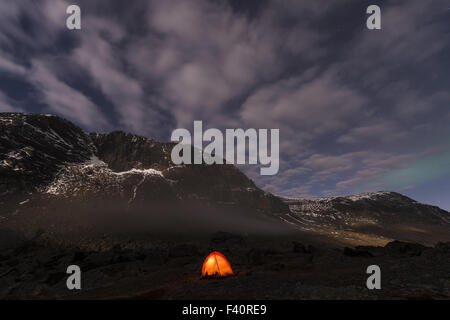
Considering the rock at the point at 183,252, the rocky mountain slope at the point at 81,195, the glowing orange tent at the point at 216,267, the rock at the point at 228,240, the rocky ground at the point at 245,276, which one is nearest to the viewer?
the rocky ground at the point at 245,276

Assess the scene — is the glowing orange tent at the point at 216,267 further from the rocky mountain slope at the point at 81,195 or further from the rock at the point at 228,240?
Answer: the rocky mountain slope at the point at 81,195

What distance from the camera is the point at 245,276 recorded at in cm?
2130

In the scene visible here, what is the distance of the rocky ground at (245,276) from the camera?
14.6 meters

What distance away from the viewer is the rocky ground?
14641 mm

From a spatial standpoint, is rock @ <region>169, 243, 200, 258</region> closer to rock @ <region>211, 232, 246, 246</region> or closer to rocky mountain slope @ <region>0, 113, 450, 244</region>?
rock @ <region>211, 232, 246, 246</region>

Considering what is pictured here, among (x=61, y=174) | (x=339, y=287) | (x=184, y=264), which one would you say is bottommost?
(x=184, y=264)

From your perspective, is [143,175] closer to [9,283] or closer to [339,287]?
[9,283]

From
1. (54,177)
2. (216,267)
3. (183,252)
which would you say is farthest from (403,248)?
(54,177)

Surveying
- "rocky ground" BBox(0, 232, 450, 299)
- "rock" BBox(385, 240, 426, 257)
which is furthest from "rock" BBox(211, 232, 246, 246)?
"rock" BBox(385, 240, 426, 257)

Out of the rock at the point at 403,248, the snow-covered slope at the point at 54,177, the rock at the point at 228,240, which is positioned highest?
the snow-covered slope at the point at 54,177

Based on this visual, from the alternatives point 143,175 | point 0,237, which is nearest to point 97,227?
point 0,237

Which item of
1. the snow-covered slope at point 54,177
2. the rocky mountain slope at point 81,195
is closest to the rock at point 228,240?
the rocky mountain slope at point 81,195
